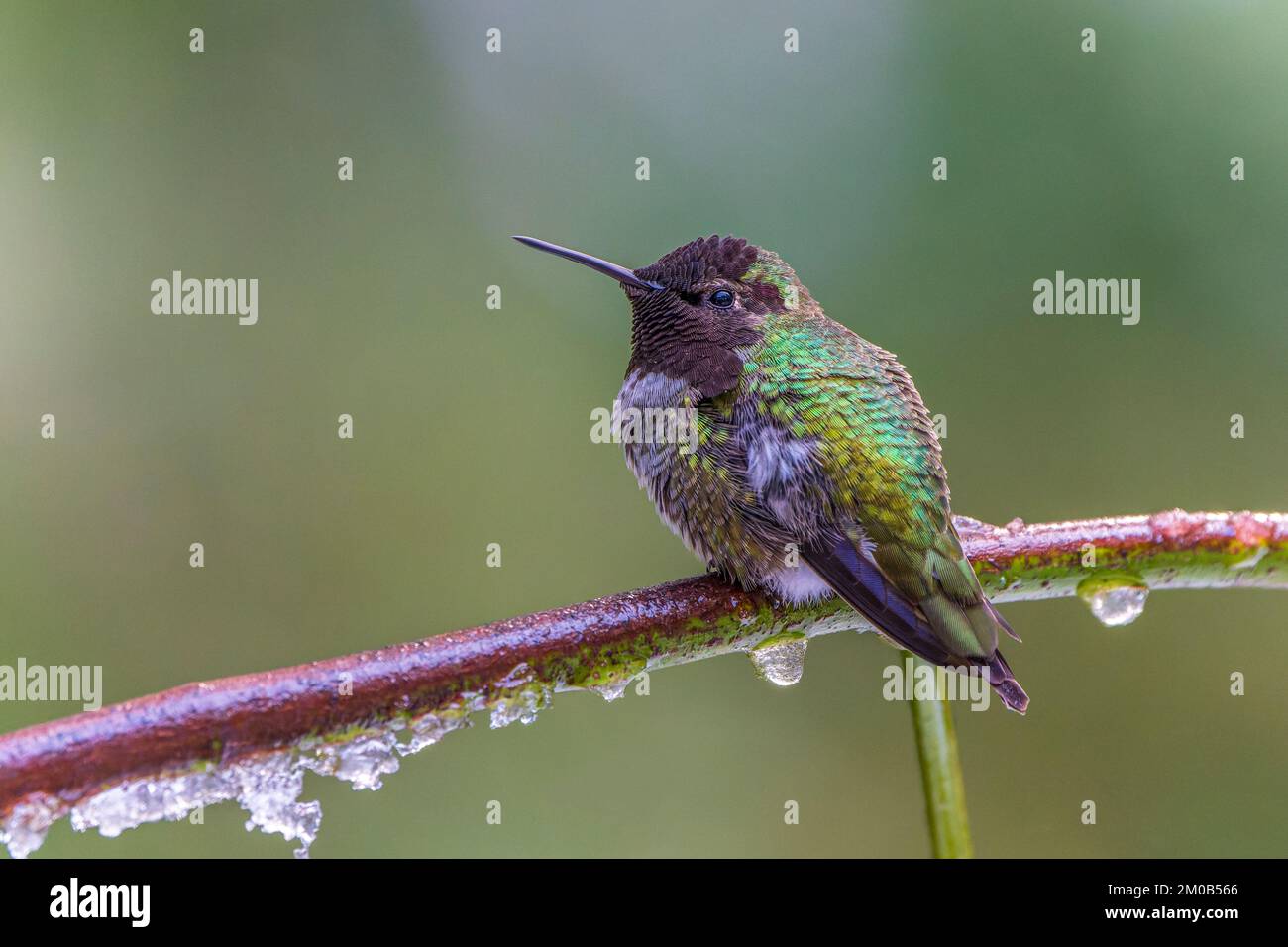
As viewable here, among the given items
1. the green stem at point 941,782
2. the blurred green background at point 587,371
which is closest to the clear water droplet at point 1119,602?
the green stem at point 941,782

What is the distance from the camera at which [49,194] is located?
5.41m

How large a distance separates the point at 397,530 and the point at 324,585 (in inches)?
17.2

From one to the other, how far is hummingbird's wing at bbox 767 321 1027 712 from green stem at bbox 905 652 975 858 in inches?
17.0

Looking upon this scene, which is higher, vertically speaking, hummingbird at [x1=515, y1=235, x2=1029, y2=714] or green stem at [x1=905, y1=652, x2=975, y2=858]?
hummingbird at [x1=515, y1=235, x2=1029, y2=714]

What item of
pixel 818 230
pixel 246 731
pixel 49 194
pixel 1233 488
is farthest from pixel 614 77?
pixel 246 731

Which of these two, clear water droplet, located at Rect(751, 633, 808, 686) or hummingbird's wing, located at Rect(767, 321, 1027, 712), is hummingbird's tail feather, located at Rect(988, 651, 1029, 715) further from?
clear water droplet, located at Rect(751, 633, 808, 686)

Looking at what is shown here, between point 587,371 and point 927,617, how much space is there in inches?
150

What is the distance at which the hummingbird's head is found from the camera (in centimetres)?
298

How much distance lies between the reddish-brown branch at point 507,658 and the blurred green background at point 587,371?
3.06 meters

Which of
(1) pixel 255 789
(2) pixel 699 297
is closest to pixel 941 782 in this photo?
(1) pixel 255 789

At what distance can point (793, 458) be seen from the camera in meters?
2.65

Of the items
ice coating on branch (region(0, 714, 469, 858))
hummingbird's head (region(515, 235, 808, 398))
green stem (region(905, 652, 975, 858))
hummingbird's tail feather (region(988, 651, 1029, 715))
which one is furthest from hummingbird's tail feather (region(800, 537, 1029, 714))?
ice coating on branch (region(0, 714, 469, 858))

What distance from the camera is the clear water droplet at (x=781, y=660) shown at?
88.3 inches

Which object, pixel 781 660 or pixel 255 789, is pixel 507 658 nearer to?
pixel 255 789
